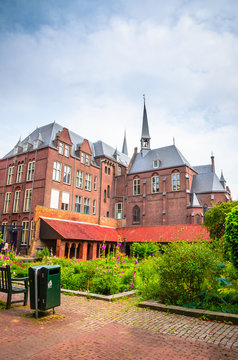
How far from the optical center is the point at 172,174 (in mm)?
39281

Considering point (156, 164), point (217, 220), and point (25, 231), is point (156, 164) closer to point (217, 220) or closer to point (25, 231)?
point (217, 220)

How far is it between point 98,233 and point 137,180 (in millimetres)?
13956

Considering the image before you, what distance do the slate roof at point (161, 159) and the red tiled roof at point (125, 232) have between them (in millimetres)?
10754

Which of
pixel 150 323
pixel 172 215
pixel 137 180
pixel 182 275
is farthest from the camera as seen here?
pixel 137 180

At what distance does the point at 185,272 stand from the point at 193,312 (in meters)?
1.16

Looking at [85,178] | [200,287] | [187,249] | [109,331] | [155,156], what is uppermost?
[155,156]

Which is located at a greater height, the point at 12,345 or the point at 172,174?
the point at 172,174

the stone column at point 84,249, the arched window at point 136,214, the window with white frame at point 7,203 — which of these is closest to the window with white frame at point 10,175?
the window with white frame at point 7,203

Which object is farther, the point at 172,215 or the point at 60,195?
the point at 172,215

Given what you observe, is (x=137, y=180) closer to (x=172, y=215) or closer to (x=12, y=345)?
(x=172, y=215)

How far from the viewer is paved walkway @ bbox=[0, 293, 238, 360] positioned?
15.3 feet

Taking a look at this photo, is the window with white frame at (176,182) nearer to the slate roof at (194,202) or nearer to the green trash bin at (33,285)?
the slate roof at (194,202)

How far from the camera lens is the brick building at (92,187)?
31.6 meters

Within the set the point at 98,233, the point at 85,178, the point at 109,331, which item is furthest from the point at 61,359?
the point at 85,178
